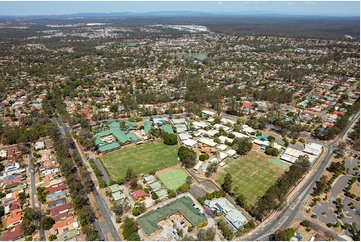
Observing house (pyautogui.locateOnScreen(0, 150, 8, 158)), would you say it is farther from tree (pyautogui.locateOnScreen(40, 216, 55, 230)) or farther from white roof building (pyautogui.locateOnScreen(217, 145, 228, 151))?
white roof building (pyautogui.locateOnScreen(217, 145, 228, 151))

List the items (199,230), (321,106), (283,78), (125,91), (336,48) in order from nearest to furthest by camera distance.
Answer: (199,230)
(321,106)
(125,91)
(283,78)
(336,48)

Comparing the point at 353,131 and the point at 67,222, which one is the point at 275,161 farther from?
the point at 67,222

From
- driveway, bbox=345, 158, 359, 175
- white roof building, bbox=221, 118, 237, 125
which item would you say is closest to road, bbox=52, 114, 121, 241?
white roof building, bbox=221, 118, 237, 125

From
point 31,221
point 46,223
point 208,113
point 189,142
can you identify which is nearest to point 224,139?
point 189,142

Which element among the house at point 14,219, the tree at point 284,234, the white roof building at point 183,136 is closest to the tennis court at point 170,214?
the tree at point 284,234

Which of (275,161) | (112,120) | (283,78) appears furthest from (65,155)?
(283,78)

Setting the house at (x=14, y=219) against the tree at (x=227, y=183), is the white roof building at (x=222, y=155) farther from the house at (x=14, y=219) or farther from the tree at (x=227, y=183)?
the house at (x=14, y=219)

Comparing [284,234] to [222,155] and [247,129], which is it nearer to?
[222,155]

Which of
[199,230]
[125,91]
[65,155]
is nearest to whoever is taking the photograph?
[199,230]
